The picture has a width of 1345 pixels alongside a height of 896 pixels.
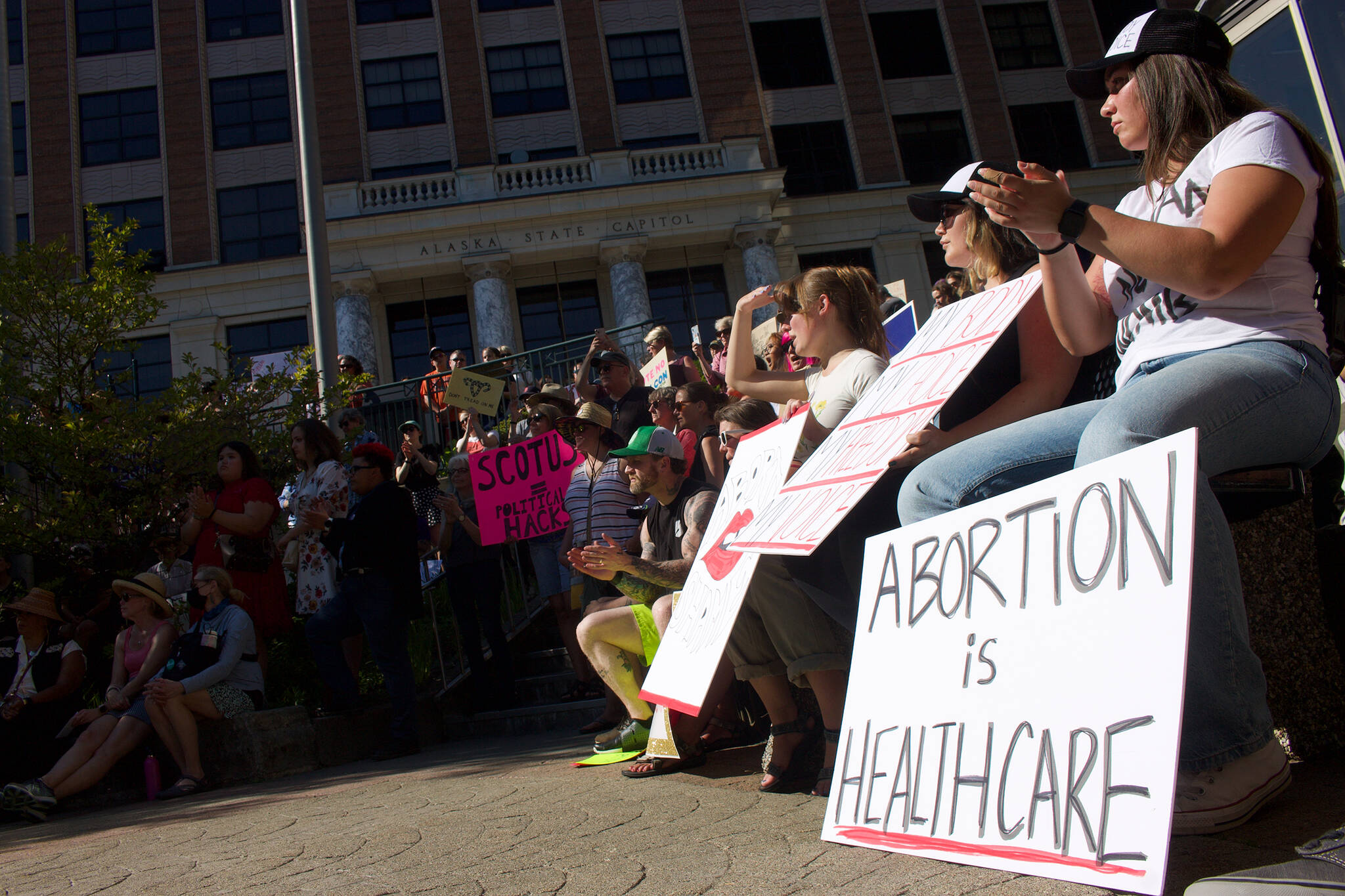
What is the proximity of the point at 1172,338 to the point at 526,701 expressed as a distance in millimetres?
6089

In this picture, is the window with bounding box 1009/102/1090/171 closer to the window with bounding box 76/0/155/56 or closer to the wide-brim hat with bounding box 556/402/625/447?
the window with bounding box 76/0/155/56

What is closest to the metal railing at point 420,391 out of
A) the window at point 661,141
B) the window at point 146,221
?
the window at point 661,141

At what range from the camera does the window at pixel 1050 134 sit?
27422 millimetres

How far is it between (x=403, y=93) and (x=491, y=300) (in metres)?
7.70

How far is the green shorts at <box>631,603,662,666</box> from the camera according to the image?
169 inches

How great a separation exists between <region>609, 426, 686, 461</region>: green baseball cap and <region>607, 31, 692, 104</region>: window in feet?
79.0

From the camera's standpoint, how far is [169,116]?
25641 millimetres

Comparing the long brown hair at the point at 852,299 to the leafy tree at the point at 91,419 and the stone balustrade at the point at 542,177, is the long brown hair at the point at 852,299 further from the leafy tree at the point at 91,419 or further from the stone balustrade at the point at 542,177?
the stone balustrade at the point at 542,177

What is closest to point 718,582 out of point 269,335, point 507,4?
point 269,335

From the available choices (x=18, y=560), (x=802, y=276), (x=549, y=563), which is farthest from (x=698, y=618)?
(x=18, y=560)

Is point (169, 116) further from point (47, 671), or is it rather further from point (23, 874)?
point (23, 874)

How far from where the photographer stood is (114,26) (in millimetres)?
26094

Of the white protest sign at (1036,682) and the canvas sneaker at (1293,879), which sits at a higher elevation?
the white protest sign at (1036,682)

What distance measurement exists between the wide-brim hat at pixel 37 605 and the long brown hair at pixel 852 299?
5.94 meters
